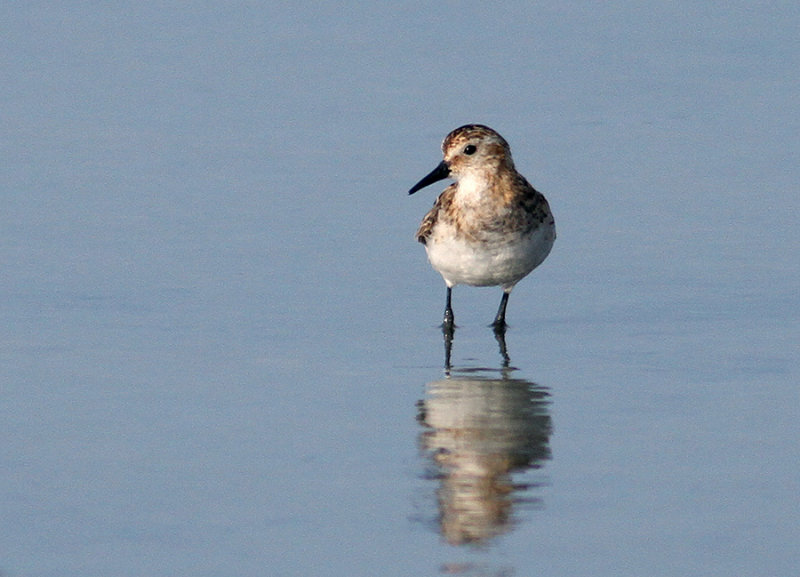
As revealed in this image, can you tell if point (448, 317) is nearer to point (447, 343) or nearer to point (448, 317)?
point (448, 317)

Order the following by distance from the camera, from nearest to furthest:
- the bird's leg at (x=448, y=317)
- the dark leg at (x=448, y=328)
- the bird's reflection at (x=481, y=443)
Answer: the bird's reflection at (x=481, y=443), the dark leg at (x=448, y=328), the bird's leg at (x=448, y=317)

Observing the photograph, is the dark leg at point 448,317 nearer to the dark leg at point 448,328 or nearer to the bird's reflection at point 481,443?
the dark leg at point 448,328

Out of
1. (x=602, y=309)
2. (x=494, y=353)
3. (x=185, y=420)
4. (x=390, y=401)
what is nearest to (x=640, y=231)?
(x=602, y=309)

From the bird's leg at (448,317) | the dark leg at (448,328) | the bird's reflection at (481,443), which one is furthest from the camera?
the bird's leg at (448,317)

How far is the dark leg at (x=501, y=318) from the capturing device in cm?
1245

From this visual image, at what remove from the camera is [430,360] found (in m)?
11.5

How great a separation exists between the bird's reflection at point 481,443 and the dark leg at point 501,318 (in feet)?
2.91

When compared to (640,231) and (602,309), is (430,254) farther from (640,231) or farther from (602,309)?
(640,231)

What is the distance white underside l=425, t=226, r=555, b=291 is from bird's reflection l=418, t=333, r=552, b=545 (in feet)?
3.79

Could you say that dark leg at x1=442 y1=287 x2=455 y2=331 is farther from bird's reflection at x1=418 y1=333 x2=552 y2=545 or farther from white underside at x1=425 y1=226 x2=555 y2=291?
bird's reflection at x1=418 y1=333 x2=552 y2=545

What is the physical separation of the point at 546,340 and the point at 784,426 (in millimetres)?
2501

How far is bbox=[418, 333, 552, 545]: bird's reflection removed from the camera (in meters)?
8.36

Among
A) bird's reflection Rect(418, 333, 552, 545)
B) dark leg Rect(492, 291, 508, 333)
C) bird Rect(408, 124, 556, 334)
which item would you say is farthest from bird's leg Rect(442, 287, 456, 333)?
bird's reflection Rect(418, 333, 552, 545)

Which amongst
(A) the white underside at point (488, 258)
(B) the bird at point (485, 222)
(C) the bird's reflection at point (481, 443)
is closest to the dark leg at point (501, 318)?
(B) the bird at point (485, 222)
